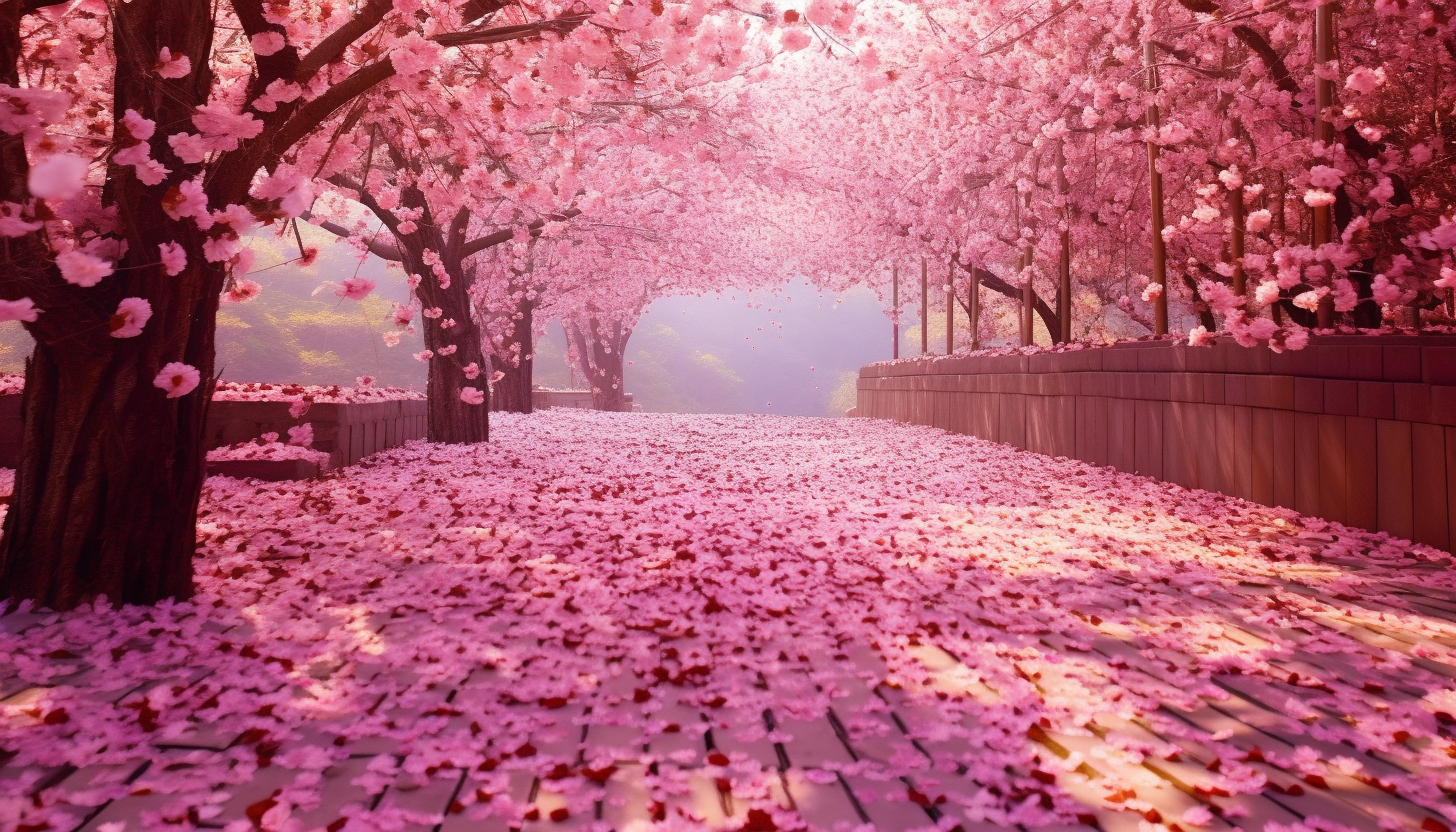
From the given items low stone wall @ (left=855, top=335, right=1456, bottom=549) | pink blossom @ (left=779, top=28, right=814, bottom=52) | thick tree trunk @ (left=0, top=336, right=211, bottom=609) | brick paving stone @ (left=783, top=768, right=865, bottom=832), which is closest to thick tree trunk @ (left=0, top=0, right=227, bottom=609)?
thick tree trunk @ (left=0, top=336, right=211, bottom=609)

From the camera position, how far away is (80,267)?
3.59 m

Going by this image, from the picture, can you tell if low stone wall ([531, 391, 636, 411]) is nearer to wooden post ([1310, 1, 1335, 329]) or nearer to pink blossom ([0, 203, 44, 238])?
wooden post ([1310, 1, 1335, 329])

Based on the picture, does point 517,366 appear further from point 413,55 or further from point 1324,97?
point 413,55

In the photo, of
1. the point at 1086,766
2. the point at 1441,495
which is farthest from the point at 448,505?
the point at 1441,495

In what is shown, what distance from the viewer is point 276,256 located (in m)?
51.5

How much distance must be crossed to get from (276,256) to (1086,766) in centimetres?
5617

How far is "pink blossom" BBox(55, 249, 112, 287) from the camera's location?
3578mm

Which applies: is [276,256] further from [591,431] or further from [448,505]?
[448,505]

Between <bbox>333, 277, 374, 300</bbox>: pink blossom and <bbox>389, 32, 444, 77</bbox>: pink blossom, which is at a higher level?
<bbox>389, 32, 444, 77</bbox>: pink blossom

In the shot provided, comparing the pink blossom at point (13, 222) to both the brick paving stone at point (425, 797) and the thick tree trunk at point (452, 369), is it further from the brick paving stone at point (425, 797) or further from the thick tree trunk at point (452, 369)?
the thick tree trunk at point (452, 369)

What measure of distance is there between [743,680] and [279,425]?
7363mm

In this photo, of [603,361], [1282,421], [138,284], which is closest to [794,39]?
[138,284]

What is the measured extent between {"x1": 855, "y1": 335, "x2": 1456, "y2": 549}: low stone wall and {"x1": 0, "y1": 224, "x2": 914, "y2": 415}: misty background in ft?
55.2

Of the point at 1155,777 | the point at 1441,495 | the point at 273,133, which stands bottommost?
the point at 1155,777
